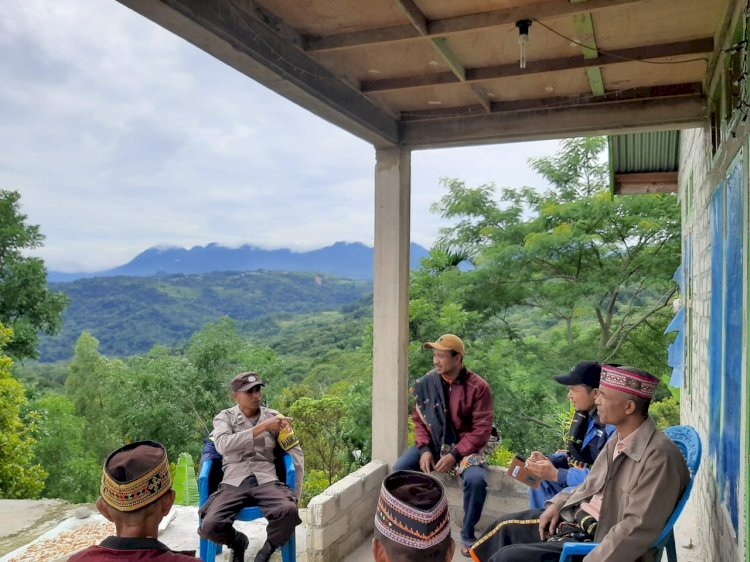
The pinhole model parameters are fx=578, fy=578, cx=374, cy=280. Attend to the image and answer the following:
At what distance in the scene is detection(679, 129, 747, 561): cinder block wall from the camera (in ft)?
8.59

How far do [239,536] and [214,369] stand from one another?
12032mm

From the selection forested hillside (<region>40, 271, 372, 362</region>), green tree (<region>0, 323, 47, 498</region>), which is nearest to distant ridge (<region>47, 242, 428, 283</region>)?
forested hillside (<region>40, 271, 372, 362</region>)

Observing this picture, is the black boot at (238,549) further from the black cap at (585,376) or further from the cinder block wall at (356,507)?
the black cap at (585,376)

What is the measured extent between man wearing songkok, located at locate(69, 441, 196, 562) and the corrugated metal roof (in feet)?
16.3

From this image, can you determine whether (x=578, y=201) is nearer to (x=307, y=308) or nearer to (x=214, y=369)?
(x=214, y=369)

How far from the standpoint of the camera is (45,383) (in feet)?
77.8

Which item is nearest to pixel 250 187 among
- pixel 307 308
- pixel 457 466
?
pixel 307 308

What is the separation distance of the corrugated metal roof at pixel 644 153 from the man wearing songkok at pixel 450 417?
9.53 ft

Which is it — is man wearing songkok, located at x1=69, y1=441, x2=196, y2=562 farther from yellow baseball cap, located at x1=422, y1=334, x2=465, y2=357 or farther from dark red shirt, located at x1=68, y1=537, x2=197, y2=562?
yellow baseball cap, located at x1=422, y1=334, x2=465, y2=357

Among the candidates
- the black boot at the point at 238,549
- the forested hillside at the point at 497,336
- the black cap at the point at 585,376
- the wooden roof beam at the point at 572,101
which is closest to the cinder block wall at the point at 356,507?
the black boot at the point at 238,549

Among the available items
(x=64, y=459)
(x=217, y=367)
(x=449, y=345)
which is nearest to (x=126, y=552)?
(x=449, y=345)

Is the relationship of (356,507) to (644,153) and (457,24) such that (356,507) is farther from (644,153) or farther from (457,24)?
(644,153)

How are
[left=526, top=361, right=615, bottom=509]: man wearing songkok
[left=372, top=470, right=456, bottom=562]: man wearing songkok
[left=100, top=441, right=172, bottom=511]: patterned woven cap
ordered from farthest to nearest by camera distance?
[left=526, top=361, right=615, bottom=509]: man wearing songkok < [left=100, top=441, right=172, bottom=511]: patterned woven cap < [left=372, top=470, right=456, bottom=562]: man wearing songkok

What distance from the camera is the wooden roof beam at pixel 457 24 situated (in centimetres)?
261
